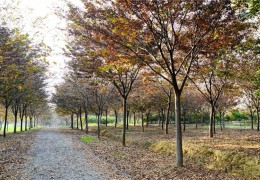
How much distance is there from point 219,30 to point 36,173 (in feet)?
31.2

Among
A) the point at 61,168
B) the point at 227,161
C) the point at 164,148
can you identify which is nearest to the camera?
the point at 227,161

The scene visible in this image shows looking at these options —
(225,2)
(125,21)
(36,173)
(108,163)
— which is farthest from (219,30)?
(36,173)

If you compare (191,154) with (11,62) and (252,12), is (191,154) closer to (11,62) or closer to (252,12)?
(252,12)

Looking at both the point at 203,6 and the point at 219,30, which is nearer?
the point at 203,6

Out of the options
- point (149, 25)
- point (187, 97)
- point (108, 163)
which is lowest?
point (108, 163)

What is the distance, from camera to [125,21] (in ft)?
29.8

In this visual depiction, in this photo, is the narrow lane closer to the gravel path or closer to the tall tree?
the gravel path

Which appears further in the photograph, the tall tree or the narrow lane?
the tall tree

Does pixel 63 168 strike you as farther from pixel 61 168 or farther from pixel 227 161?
pixel 227 161

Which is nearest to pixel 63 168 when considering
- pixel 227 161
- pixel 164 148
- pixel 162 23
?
pixel 164 148

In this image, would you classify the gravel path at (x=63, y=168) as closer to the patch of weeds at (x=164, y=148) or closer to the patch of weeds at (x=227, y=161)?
the patch of weeds at (x=164, y=148)

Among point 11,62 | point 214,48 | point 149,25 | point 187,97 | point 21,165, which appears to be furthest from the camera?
point 187,97

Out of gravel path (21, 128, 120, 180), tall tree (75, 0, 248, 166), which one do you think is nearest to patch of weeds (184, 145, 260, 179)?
tall tree (75, 0, 248, 166)

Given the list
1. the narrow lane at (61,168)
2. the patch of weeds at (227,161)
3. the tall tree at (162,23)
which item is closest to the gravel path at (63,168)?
the narrow lane at (61,168)
